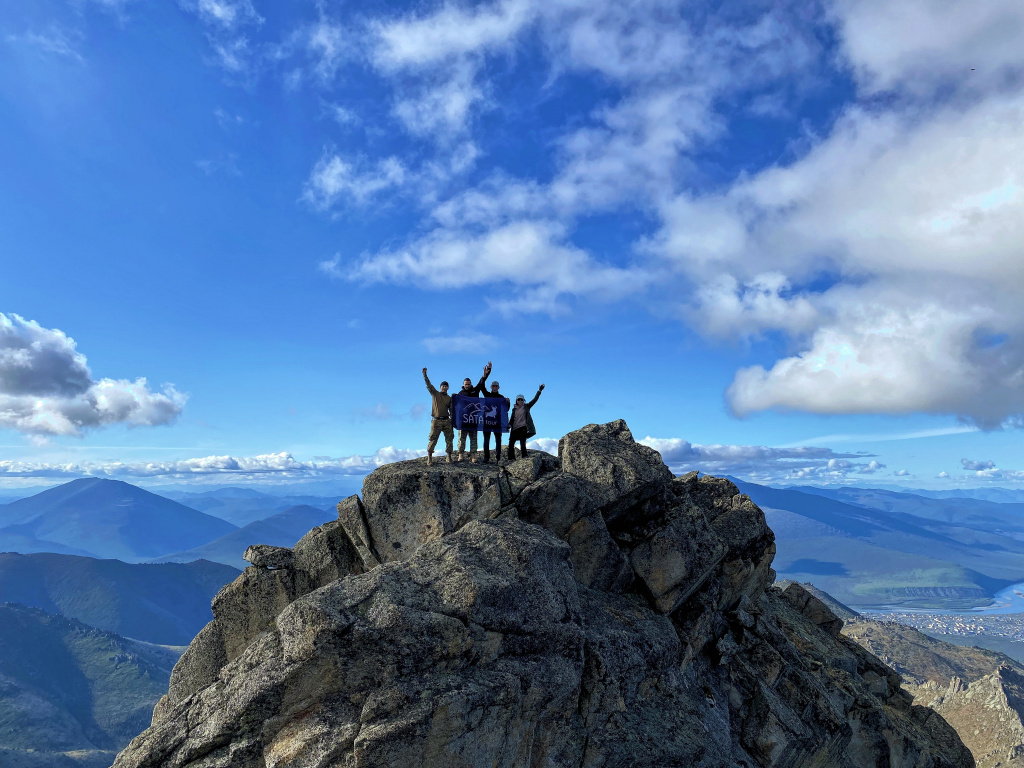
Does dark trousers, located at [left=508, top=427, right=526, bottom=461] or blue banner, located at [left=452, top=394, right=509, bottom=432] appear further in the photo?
dark trousers, located at [left=508, top=427, right=526, bottom=461]

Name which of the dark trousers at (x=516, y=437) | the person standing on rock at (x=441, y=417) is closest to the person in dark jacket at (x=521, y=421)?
the dark trousers at (x=516, y=437)

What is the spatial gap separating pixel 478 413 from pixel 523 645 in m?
16.2

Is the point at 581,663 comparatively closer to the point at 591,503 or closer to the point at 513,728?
the point at 513,728

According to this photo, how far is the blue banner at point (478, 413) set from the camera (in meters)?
36.9

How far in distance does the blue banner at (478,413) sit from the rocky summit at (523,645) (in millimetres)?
3400

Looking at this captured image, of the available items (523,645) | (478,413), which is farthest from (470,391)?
(523,645)

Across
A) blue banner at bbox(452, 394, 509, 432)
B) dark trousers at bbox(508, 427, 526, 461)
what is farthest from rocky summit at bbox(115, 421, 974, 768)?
blue banner at bbox(452, 394, 509, 432)

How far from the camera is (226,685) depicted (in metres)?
23.6

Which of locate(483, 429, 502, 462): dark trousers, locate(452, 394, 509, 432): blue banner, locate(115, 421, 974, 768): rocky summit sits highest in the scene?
locate(452, 394, 509, 432): blue banner

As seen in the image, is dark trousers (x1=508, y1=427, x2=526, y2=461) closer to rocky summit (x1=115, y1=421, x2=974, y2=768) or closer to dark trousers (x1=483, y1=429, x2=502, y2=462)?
dark trousers (x1=483, y1=429, x2=502, y2=462)

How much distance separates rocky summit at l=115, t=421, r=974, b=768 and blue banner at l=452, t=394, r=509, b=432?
3.40 m

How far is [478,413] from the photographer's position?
122 ft

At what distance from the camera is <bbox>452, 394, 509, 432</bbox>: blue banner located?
36.9m

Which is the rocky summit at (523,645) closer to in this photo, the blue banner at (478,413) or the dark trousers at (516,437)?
the dark trousers at (516,437)
